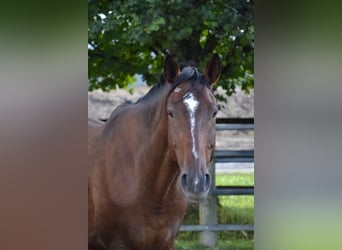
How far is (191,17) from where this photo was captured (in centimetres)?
462

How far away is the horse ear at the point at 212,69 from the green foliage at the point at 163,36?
1.34 meters

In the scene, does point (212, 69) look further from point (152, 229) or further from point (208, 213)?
point (208, 213)

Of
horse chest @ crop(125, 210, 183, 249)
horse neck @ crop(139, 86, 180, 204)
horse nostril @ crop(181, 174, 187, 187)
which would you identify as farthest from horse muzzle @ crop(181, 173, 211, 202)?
horse chest @ crop(125, 210, 183, 249)

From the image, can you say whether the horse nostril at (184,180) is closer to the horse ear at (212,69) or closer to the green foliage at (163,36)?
the horse ear at (212,69)

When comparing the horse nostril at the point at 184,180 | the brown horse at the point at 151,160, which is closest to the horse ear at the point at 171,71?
the brown horse at the point at 151,160

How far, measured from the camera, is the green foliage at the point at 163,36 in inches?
175

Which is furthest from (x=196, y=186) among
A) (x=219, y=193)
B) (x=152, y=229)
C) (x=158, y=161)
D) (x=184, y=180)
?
(x=219, y=193)

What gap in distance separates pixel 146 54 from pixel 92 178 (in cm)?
255

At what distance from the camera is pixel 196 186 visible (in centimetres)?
257

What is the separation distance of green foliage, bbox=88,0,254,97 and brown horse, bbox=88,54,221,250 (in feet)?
4.03

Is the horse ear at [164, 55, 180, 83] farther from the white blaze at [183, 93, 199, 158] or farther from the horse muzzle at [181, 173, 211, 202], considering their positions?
the horse muzzle at [181, 173, 211, 202]

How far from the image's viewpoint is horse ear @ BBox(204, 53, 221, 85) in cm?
297
